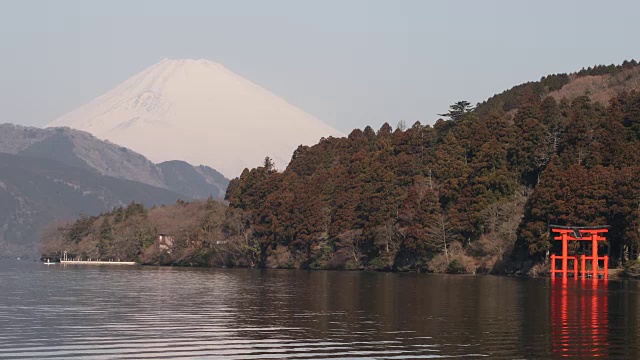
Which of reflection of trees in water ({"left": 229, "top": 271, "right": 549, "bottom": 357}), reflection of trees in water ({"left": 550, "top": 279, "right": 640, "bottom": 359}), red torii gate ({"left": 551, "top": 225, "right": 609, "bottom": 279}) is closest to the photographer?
reflection of trees in water ({"left": 550, "top": 279, "right": 640, "bottom": 359})

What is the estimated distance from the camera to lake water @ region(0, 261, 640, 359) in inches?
1225

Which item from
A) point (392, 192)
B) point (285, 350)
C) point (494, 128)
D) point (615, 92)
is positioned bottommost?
point (285, 350)

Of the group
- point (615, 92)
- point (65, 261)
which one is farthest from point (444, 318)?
point (65, 261)

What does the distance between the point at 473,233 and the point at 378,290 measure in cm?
3388

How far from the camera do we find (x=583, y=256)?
78938 millimetres

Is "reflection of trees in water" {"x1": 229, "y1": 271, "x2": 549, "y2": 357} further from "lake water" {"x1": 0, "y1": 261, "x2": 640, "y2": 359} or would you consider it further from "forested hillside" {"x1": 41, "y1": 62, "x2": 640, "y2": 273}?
"forested hillside" {"x1": 41, "y1": 62, "x2": 640, "y2": 273}

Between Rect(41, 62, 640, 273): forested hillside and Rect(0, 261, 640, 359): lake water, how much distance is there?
68.9 ft

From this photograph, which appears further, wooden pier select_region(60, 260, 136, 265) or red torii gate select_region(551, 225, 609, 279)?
wooden pier select_region(60, 260, 136, 265)

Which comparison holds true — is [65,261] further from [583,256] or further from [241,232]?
[583,256]

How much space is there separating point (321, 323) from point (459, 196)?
59.0 meters

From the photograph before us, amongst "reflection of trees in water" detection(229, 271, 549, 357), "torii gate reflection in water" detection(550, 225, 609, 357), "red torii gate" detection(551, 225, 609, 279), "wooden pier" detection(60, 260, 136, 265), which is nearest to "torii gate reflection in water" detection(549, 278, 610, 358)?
"torii gate reflection in water" detection(550, 225, 609, 357)

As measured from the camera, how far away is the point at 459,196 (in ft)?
318

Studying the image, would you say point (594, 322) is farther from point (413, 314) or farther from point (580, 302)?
point (580, 302)

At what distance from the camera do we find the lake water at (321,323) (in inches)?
1225
